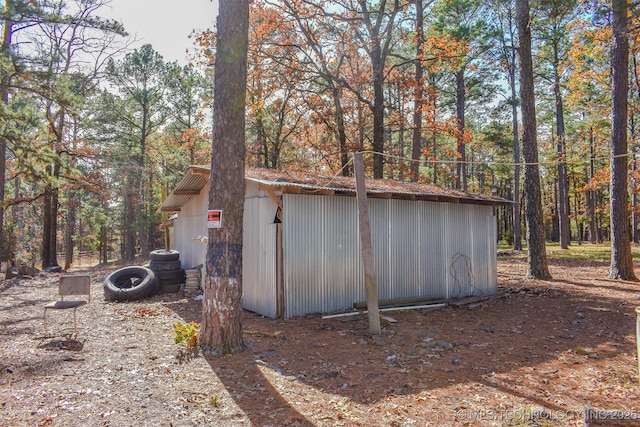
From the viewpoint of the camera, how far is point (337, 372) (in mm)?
4492

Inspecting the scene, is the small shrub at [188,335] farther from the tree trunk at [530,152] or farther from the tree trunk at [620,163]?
the tree trunk at [620,163]

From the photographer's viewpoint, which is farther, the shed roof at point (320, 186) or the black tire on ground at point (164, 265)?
the black tire on ground at point (164, 265)

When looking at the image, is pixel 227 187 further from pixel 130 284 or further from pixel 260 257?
pixel 130 284

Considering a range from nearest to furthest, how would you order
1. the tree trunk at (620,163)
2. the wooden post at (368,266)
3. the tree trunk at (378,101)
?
1. the wooden post at (368,266)
2. the tree trunk at (620,163)
3. the tree trunk at (378,101)

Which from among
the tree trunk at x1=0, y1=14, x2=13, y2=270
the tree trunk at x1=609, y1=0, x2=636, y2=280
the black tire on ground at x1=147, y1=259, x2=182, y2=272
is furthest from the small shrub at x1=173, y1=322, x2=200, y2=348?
the tree trunk at x1=609, y1=0, x2=636, y2=280

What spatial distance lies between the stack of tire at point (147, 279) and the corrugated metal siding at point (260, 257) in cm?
307

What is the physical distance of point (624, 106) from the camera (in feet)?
32.8

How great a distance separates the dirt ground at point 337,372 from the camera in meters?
3.38

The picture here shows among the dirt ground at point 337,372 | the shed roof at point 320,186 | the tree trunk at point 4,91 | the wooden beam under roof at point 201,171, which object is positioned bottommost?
the dirt ground at point 337,372

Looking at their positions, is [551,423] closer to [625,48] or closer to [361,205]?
[361,205]

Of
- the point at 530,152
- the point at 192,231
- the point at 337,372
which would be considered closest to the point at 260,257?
the point at 337,372

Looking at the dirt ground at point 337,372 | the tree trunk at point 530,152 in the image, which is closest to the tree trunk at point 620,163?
the tree trunk at point 530,152

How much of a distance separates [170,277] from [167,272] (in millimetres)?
177

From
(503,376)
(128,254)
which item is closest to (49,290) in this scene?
(503,376)
